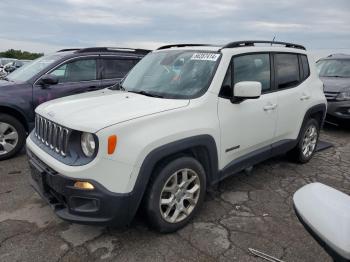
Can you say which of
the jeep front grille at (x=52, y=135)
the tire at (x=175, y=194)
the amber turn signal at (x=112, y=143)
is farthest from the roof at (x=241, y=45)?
the jeep front grille at (x=52, y=135)

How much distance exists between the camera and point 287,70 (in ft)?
14.8

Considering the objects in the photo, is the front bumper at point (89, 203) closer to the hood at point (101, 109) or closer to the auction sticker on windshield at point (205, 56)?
the hood at point (101, 109)

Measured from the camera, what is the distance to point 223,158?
3.49 m

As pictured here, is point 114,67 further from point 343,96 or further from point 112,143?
point 343,96

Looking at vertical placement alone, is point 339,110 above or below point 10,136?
above

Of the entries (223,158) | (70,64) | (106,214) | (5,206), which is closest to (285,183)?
(223,158)

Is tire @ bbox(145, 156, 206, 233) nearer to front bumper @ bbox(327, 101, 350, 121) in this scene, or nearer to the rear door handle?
the rear door handle

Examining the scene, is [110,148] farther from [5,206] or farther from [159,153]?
[5,206]

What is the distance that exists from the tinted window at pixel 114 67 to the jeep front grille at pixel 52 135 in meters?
2.84

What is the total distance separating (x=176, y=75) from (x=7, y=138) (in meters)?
3.08

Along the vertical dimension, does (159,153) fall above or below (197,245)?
above

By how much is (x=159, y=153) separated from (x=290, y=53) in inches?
113

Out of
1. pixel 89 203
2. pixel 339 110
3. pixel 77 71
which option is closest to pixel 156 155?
pixel 89 203

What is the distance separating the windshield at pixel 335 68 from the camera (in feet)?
28.1
